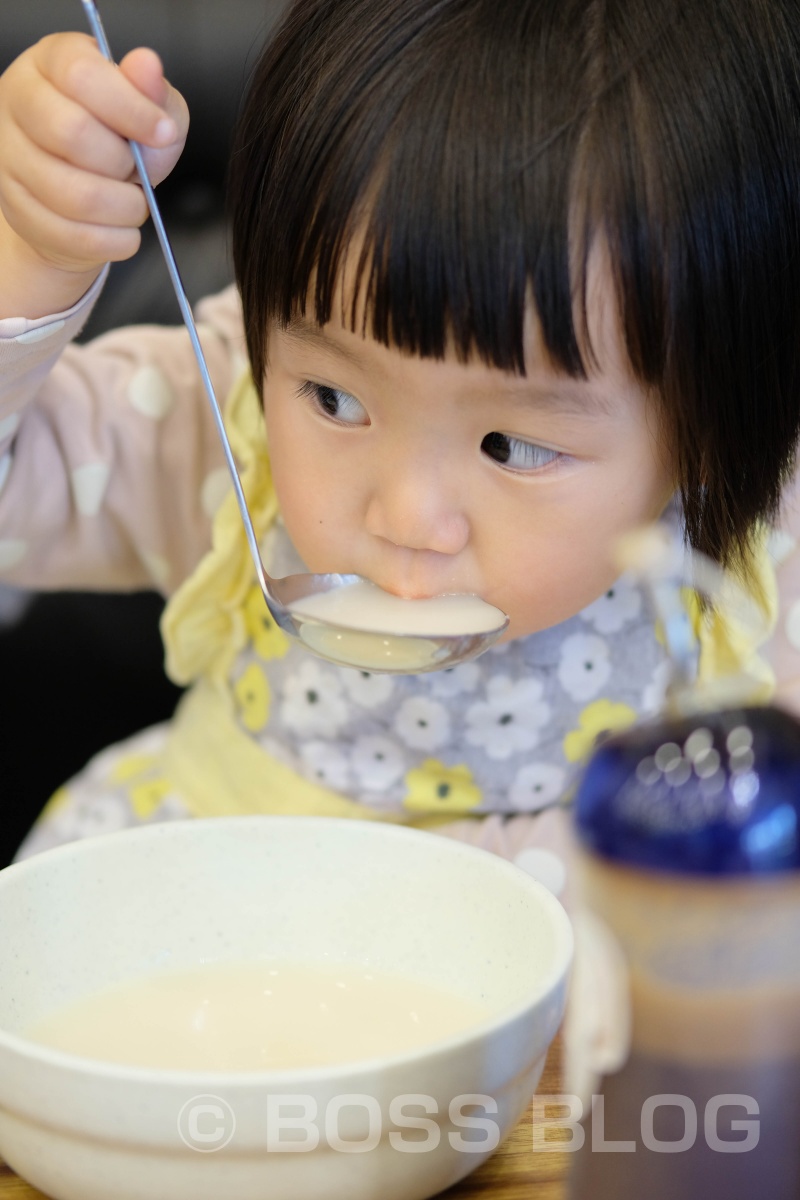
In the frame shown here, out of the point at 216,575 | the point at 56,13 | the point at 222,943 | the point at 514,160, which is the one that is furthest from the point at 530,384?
the point at 56,13

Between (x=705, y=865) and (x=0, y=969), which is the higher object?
(x=705, y=865)

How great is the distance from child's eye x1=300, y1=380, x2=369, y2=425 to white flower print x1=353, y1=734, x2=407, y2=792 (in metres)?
0.35

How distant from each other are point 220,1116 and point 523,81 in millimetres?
481

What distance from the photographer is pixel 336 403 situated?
74 cm

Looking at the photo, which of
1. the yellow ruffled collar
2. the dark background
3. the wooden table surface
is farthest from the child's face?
the dark background

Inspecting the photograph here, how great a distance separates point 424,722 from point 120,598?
0.52 m

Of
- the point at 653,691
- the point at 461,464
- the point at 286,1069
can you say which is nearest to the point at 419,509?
the point at 461,464

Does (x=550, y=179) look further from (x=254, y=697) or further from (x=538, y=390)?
(x=254, y=697)

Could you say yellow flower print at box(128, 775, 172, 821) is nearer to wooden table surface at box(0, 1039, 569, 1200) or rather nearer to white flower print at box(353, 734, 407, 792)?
white flower print at box(353, 734, 407, 792)

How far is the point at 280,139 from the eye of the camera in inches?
28.1

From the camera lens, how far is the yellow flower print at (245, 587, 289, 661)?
103 centimetres

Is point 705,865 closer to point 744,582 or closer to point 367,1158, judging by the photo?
point 367,1158

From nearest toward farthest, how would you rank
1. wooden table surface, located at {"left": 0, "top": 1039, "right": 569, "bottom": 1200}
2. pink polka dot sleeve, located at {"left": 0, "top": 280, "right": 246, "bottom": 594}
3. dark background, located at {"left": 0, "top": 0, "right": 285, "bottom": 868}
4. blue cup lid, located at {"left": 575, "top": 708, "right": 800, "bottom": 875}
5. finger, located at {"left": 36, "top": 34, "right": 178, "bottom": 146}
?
1. blue cup lid, located at {"left": 575, "top": 708, "right": 800, "bottom": 875}
2. wooden table surface, located at {"left": 0, "top": 1039, "right": 569, "bottom": 1200}
3. finger, located at {"left": 36, "top": 34, "right": 178, "bottom": 146}
4. pink polka dot sleeve, located at {"left": 0, "top": 280, "right": 246, "bottom": 594}
5. dark background, located at {"left": 0, "top": 0, "right": 285, "bottom": 868}

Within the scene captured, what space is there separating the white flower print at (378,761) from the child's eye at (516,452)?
0.36m
